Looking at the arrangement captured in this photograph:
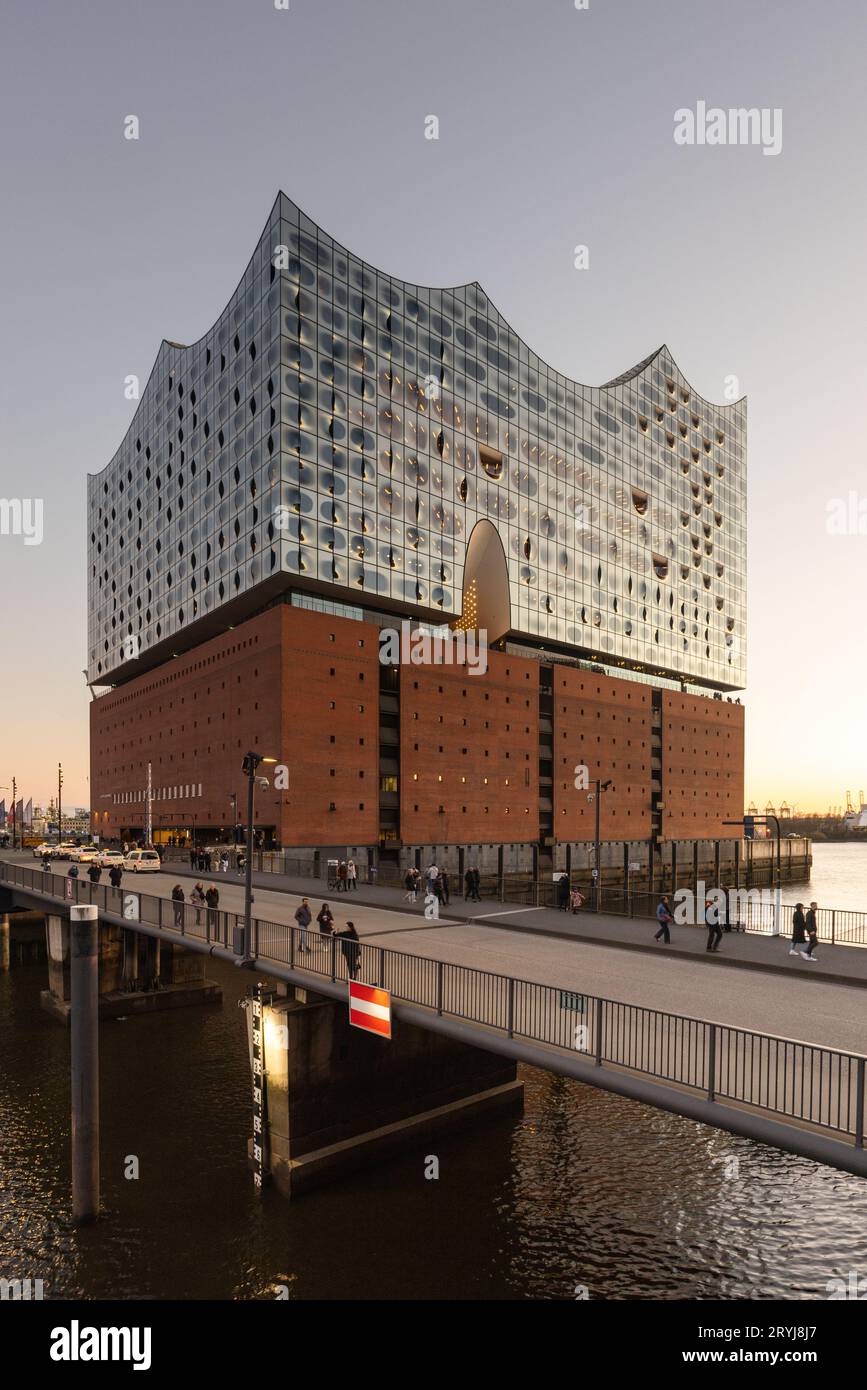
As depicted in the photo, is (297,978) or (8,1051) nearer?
(297,978)

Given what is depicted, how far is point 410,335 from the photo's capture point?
65.6m

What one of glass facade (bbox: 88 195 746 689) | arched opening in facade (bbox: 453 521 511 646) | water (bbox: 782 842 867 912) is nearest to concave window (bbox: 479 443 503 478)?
glass facade (bbox: 88 195 746 689)

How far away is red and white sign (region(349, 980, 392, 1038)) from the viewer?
13.1m

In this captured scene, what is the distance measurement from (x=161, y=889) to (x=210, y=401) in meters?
46.3

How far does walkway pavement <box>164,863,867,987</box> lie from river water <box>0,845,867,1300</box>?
432cm

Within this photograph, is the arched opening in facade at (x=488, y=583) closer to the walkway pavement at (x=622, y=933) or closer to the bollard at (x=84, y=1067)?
the walkway pavement at (x=622, y=933)

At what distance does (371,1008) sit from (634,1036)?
442cm

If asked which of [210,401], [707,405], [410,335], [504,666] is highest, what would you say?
[707,405]

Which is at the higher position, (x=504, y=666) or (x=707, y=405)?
(x=707, y=405)

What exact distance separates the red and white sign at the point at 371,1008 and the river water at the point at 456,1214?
14.3ft

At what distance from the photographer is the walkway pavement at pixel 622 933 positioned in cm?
1759

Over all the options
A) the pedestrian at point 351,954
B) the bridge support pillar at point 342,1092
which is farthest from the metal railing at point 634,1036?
the bridge support pillar at point 342,1092
